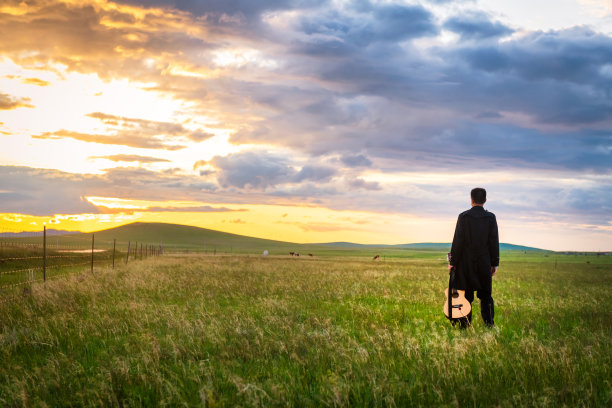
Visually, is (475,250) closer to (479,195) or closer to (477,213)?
(477,213)

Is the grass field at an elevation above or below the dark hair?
below

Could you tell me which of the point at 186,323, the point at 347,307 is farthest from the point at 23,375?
the point at 347,307

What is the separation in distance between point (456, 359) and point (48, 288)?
1372 centimetres

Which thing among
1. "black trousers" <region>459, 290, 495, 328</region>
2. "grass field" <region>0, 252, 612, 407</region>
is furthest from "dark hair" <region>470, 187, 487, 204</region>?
"grass field" <region>0, 252, 612, 407</region>

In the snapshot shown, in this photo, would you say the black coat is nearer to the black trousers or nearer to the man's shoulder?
the man's shoulder

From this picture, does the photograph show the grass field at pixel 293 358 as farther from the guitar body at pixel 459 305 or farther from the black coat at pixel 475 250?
the black coat at pixel 475 250

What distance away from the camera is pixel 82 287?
52.0 ft

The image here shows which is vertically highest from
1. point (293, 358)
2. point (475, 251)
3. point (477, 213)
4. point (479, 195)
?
point (479, 195)

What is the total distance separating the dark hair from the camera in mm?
9672

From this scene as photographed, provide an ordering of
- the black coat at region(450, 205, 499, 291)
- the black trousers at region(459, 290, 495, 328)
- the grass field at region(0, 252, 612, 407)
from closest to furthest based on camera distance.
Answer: the grass field at region(0, 252, 612, 407)
the black coat at region(450, 205, 499, 291)
the black trousers at region(459, 290, 495, 328)

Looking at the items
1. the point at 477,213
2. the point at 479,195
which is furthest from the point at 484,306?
the point at 479,195

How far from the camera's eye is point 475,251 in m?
9.52

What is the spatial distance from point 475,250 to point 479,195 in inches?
45.0

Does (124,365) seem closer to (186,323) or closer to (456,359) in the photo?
(186,323)
